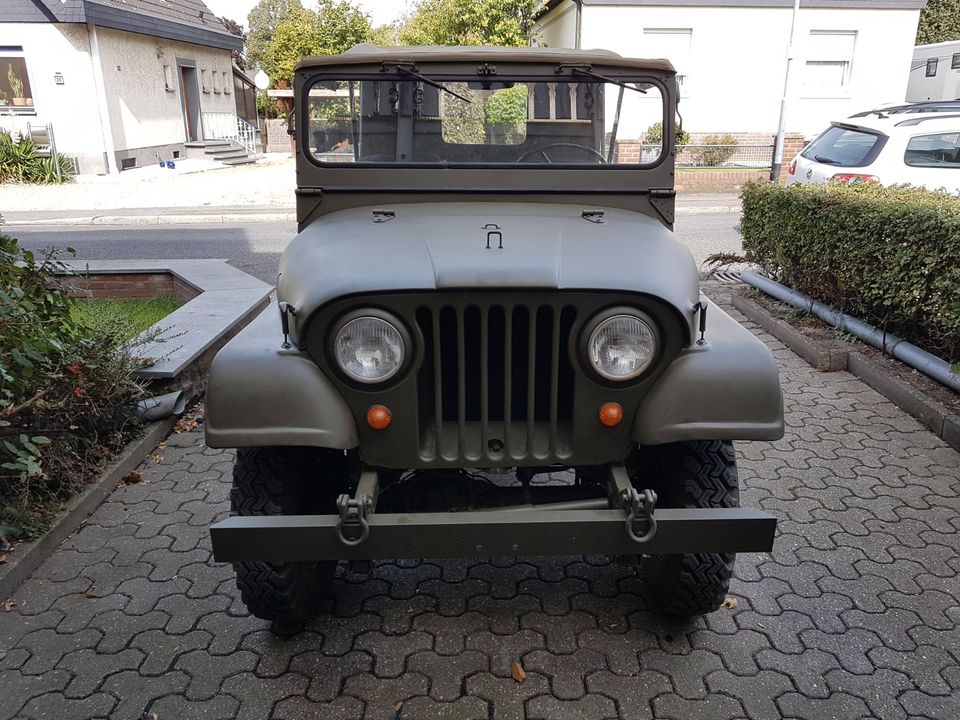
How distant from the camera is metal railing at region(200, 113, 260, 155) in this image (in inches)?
947

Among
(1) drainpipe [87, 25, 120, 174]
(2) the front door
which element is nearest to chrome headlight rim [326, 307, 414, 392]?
(1) drainpipe [87, 25, 120, 174]

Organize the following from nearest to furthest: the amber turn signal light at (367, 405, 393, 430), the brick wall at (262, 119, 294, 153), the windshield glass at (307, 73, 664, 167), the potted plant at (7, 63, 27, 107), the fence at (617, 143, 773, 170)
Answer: the amber turn signal light at (367, 405, 393, 430) < the windshield glass at (307, 73, 664, 167) < the fence at (617, 143, 773, 170) < the potted plant at (7, 63, 27, 107) < the brick wall at (262, 119, 294, 153)

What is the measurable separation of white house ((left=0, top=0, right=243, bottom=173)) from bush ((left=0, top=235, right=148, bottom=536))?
54.0 ft

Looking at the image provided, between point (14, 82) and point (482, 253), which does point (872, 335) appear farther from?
point (14, 82)

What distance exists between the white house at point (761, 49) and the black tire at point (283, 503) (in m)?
19.0

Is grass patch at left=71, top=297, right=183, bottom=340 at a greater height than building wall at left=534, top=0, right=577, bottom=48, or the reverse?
building wall at left=534, top=0, right=577, bottom=48

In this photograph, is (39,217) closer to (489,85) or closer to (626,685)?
(489,85)

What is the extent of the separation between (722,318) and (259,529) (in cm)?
178

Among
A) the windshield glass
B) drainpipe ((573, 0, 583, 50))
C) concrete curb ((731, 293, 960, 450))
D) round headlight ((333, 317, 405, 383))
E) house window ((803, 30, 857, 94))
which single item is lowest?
concrete curb ((731, 293, 960, 450))

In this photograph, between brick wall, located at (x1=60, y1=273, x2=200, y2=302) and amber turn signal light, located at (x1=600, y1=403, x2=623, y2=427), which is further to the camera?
brick wall, located at (x1=60, y1=273, x2=200, y2=302)

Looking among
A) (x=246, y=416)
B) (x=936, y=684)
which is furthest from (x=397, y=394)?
(x=936, y=684)

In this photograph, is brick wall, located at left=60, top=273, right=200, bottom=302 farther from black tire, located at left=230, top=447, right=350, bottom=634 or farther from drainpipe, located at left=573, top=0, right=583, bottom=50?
drainpipe, located at left=573, top=0, right=583, bottom=50

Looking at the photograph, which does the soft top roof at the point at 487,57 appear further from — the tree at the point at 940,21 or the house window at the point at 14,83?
the tree at the point at 940,21

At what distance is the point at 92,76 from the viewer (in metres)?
18.2
